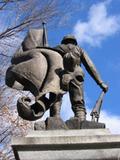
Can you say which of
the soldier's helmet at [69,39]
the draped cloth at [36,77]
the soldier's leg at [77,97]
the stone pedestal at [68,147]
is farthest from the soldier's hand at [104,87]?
the stone pedestal at [68,147]

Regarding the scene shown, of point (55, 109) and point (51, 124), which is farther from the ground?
point (55, 109)

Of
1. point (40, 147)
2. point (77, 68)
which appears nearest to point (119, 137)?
point (40, 147)

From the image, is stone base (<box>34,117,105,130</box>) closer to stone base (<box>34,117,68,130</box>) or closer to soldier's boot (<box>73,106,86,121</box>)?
stone base (<box>34,117,68,130</box>)

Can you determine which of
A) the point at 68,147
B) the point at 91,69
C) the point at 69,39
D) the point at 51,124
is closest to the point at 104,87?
the point at 91,69

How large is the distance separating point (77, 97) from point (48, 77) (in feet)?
1.52

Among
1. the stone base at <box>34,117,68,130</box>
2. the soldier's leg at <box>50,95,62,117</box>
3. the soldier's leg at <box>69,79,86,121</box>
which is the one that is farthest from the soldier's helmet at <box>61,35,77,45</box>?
the stone base at <box>34,117,68,130</box>

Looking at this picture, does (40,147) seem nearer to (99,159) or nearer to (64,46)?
(99,159)

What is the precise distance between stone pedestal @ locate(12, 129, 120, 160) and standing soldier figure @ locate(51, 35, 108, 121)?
596mm

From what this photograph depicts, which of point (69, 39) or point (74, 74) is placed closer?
point (74, 74)

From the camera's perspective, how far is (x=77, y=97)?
5836mm

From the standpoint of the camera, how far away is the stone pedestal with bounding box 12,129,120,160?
16.5ft

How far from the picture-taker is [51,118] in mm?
5559

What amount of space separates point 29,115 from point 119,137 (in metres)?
1.15

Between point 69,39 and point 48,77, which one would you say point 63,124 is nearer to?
point 48,77
